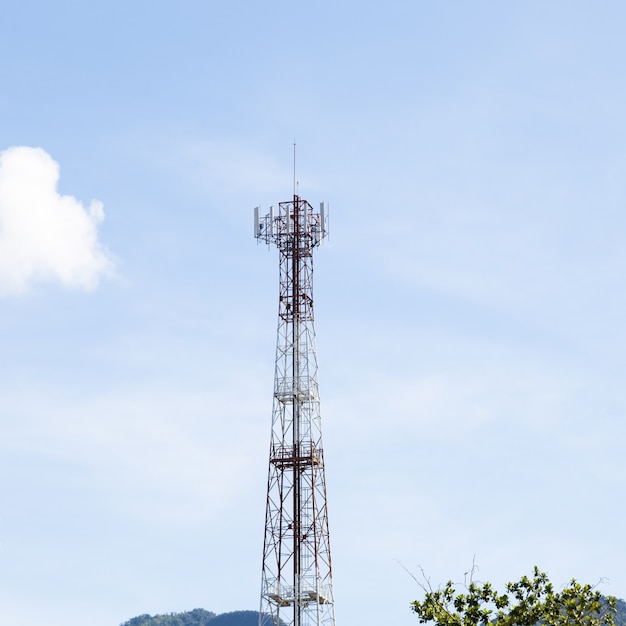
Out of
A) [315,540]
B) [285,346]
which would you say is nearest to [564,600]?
[315,540]

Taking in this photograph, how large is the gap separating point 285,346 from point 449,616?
36.0 meters

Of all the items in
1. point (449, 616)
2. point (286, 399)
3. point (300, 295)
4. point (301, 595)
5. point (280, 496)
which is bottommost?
point (449, 616)

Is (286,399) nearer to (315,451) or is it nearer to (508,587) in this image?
(315,451)

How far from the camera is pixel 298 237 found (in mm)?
81000

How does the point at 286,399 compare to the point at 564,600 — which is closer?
the point at 564,600

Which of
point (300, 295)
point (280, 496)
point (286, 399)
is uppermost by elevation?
point (300, 295)

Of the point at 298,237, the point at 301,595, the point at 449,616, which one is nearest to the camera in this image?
the point at 449,616

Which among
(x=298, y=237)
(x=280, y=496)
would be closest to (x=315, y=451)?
(x=280, y=496)

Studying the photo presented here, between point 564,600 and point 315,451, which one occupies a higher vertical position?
point 315,451

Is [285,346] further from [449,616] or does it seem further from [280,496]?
[449,616]

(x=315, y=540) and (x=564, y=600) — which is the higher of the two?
(x=315, y=540)

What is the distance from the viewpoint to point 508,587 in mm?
46875

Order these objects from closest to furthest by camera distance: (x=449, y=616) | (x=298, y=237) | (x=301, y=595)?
(x=449, y=616) → (x=301, y=595) → (x=298, y=237)

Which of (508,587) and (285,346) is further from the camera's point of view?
(285,346)
